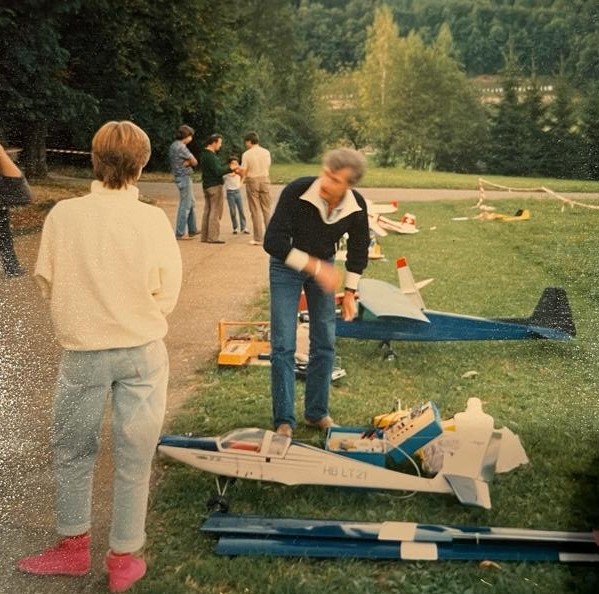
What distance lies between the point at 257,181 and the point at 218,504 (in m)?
0.83

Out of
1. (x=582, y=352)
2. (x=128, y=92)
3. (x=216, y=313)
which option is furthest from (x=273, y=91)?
(x=582, y=352)

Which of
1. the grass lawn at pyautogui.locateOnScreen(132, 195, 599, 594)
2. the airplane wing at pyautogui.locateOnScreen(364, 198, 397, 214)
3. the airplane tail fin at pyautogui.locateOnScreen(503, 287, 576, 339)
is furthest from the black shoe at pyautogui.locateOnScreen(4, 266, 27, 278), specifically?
the airplane tail fin at pyautogui.locateOnScreen(503, 287, 576, 339)

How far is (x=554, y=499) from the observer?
76.9 inches

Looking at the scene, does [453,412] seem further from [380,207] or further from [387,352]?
[380,207]

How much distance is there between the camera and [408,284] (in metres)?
2.62

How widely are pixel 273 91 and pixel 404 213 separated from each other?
2.07 feet

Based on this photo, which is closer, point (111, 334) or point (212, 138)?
point (111, 334)

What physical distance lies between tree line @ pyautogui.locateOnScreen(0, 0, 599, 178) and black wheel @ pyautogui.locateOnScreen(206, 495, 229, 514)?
2.71 ft

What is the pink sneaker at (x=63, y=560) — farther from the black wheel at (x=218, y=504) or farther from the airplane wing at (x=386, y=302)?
the airplane wing at (x=386, y=302)

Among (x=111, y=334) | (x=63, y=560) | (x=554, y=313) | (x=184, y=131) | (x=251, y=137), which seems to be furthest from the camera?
(x=554, y=313)

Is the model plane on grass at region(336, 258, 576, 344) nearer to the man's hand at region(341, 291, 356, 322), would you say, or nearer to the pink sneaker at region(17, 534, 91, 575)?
the man's hand at region(341, 291, 356, 322)

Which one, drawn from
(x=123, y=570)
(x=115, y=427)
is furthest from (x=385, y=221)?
(x=123, y=570)

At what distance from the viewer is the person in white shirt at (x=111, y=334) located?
4.89 ft

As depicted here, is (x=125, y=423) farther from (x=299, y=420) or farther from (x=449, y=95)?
(x=449, y=95)
